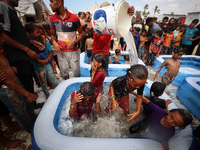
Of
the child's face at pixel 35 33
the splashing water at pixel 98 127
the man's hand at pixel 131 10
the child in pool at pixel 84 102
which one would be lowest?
the splashing water at pixel 98 127

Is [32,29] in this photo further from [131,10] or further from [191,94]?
[191,94]

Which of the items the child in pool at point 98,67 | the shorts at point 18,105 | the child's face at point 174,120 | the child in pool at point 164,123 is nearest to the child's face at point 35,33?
the shorts at point 18,105

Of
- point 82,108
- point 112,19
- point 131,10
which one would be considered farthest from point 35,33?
point 131,10

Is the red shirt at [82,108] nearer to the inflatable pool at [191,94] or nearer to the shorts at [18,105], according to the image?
the shorts at [18,105]

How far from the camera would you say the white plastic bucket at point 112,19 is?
1401 mm

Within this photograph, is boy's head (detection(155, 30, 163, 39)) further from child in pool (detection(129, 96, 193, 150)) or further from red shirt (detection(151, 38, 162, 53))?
child in pool (detection(129, 96, 193, 150))

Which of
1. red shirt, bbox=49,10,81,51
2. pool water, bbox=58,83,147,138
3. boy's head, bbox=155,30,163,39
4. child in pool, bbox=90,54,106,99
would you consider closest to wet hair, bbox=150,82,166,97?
pool water, bbox=58,83,147,138

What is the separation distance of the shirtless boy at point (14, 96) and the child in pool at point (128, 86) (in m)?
1.34

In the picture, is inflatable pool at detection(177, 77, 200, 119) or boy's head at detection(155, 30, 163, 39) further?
boy's head at detection(155, 30, 163, 39)

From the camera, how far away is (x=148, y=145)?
4.38 feet

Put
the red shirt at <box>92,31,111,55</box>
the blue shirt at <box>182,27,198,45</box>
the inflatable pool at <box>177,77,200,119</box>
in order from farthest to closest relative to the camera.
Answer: the blue shirt at <box>182,27,198,45</box> < the red shirt at <box>92,31,111,55</box> < the inflatable pool at <box>177,77,200,119</box>

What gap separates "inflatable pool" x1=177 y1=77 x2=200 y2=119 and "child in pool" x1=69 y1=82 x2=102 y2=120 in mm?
2504

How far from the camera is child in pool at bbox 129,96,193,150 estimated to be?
4.12 ft

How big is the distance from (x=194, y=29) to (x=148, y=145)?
688 centimetres
